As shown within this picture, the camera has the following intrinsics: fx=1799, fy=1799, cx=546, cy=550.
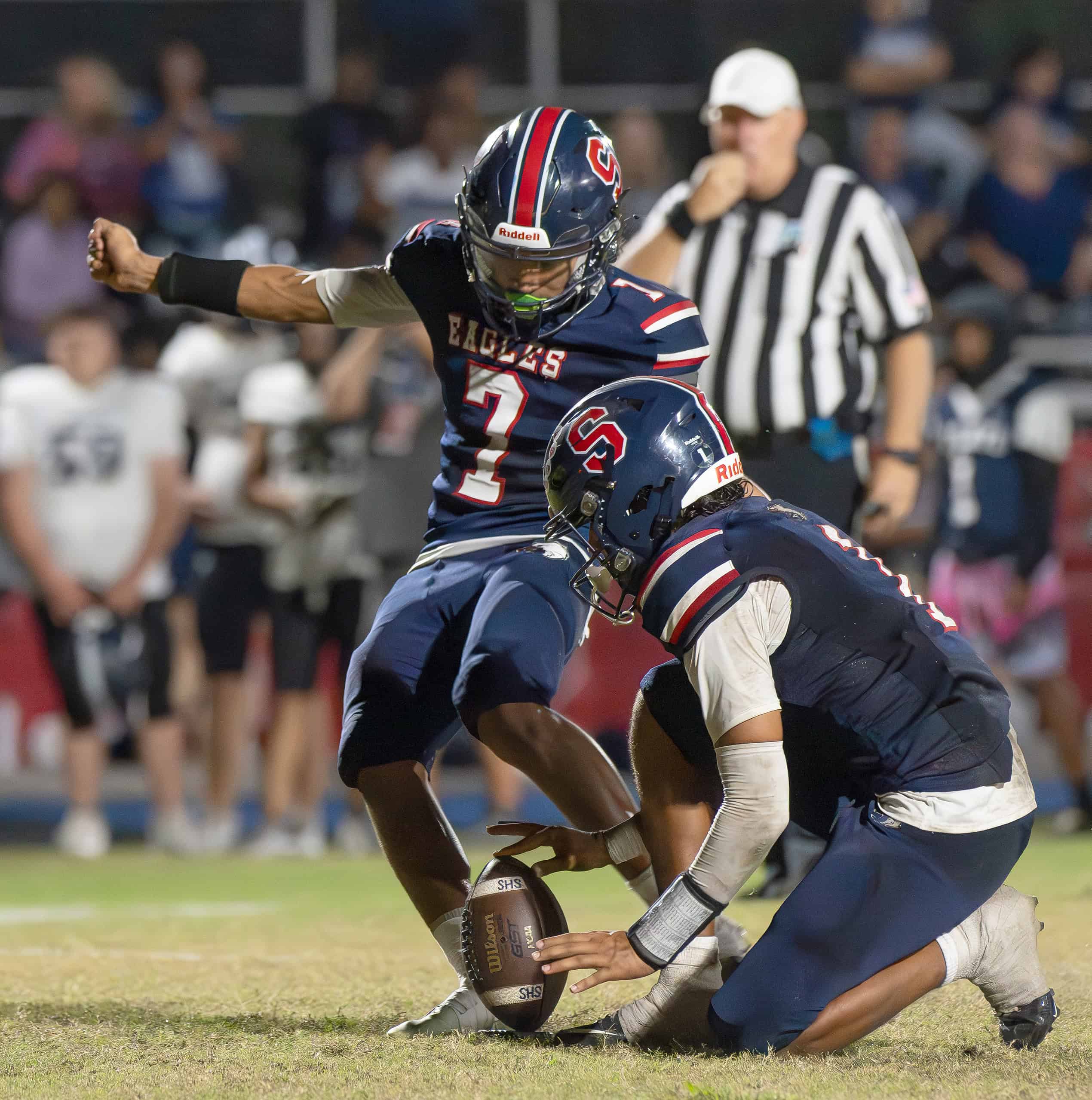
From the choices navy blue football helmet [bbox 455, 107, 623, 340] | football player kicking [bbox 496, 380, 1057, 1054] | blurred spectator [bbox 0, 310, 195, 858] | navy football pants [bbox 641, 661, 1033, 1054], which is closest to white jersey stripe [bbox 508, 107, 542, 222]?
navy blue football helmet [bbox 455, 107, 623, 340]

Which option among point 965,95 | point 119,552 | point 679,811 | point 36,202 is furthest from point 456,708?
point 965,95

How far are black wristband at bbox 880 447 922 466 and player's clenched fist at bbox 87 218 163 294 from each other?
2.16 metres

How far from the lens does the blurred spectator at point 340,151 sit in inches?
360

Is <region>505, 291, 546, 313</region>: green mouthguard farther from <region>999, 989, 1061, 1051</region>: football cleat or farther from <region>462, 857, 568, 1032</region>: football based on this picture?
<region>999, 989, 1061, 1051</region>: football cleat

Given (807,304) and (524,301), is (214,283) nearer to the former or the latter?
(524,301)

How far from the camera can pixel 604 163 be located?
353cm

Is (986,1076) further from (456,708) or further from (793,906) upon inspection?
(456,708)

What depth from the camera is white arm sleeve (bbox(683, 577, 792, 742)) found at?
2.81 meters

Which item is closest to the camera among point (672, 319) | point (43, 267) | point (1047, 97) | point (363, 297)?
point (672, 319)

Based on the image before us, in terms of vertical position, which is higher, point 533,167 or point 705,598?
point 533,167

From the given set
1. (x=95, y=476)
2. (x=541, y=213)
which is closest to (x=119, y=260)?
(x=541, y=213)

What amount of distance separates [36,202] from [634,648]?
12.7 feet

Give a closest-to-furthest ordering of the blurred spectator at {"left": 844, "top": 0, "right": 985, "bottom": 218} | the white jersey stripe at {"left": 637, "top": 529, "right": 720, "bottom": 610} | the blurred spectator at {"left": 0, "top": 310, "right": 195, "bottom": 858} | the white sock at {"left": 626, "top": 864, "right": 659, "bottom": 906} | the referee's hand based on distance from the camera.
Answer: the white jersey stripe at {"left": 637, "top": 529, "right": 720, "bottom": 610}, the white sock at {"left": 626, "top": 864, "right": 659, "bottom": 906}, the referee's hand, the blurred spectator at {"left": 0, "top": 310, "right": 195, "bottom": 858}, the blurred spectator at {"left": 844, "top": 0, "right": 985, "bottom": 218}

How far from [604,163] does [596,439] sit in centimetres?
79
